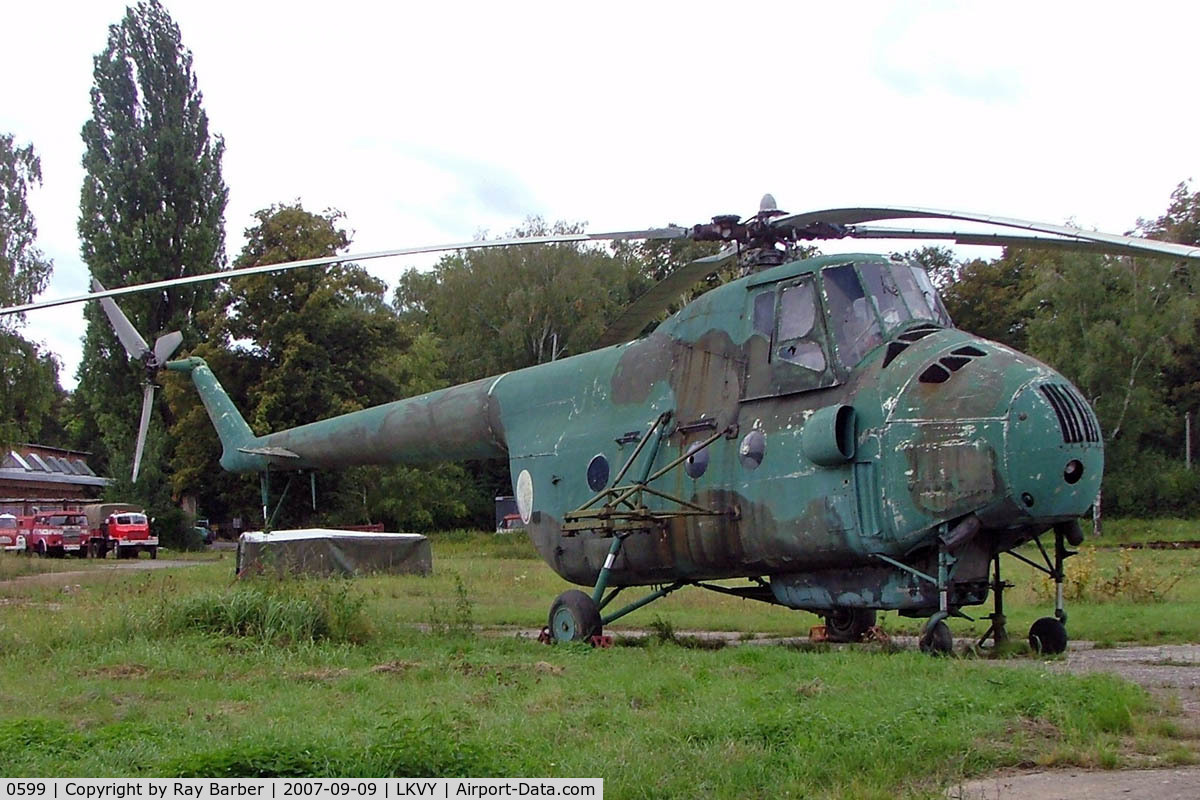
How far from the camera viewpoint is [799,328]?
1216 centimetres

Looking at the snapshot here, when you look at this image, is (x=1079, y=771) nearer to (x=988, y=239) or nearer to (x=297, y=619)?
(x=988, y=239)

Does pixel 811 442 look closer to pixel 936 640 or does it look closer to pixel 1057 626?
pixel 936 640

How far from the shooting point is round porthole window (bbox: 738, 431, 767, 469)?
12281mm

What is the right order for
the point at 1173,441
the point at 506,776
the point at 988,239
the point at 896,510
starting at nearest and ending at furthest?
the point at 506,776 → the point at 896,510 → the point at 988,239 → the point at 1173,441

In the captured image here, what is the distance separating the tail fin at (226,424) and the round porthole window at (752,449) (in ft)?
34.6

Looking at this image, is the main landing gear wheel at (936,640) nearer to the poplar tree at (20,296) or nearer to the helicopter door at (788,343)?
the helicopter door at (788,343)

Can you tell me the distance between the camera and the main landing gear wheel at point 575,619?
13.2 m

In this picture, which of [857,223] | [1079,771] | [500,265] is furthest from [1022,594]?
[500,265]

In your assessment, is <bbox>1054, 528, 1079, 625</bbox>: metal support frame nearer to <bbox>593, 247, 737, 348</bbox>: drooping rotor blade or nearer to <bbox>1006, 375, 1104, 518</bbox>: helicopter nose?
<bbox>1006, 375, 1104, 518</bbox>: helicopter nose

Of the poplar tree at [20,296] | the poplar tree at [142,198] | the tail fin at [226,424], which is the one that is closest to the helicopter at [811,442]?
the tail fin at [226,424]

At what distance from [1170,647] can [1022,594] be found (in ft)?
28.1

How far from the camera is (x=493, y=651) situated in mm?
12125

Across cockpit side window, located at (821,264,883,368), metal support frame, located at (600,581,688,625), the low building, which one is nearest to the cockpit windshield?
cockpit side window, located at (821,264,883,368)

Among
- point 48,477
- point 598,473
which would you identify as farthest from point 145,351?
point 48,477
